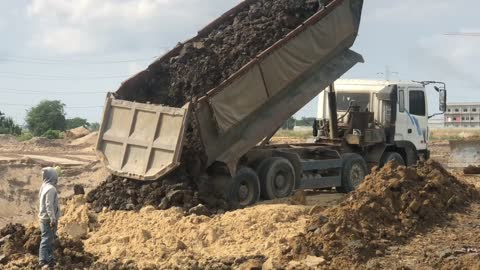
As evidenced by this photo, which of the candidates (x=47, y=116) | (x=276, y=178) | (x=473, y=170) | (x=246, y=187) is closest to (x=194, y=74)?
(x=246, y=187)

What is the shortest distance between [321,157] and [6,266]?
28.0ft

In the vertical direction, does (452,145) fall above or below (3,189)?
above

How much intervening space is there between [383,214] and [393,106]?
739 cm

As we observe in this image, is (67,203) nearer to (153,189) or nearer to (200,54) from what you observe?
(153,189)

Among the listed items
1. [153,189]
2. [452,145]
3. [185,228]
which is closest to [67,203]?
[153,189]

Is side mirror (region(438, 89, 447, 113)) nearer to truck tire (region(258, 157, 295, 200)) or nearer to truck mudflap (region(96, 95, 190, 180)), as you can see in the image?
truck tire (region(258, 157, 295, 200))

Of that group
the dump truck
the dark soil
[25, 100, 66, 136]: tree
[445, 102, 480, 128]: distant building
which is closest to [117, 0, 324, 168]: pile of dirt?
the dark soil

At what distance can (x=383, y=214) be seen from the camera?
10.7 m

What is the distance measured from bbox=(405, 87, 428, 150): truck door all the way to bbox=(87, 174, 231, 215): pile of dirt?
735cm

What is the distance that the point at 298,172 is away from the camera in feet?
48.7

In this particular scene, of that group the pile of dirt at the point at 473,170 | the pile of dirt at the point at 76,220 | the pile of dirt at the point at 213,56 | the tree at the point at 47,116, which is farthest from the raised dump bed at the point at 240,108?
the tree at the point at 47,116

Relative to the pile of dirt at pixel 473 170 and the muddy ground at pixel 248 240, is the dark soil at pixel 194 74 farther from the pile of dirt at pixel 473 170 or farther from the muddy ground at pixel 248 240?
the pile of dirt at pixel 473 170

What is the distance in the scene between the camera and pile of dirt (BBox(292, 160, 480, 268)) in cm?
961

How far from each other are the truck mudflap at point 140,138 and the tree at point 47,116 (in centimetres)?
6331
